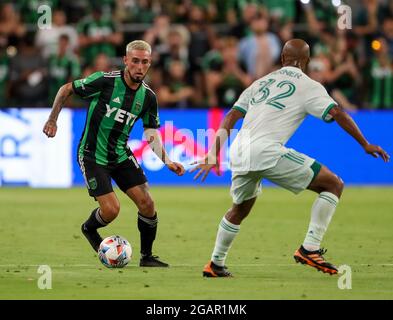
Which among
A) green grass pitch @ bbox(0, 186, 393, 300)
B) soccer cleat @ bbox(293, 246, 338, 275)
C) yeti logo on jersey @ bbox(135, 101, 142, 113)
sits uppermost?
yeti logo on jersey @ bbox(135, 101, 142, 113)

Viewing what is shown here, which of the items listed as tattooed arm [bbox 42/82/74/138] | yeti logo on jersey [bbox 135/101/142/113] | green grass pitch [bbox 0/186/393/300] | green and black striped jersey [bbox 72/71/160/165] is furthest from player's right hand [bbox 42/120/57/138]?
green grass pitch [bbox 0/186/393/300]

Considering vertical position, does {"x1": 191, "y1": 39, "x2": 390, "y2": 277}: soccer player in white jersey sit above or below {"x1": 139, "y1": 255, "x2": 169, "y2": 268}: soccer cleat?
above

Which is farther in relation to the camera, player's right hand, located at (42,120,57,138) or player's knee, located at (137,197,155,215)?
player's knee, located at (137,197,155,215)

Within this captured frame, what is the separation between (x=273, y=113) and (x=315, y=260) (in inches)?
55.6

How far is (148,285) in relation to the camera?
896 centimetres

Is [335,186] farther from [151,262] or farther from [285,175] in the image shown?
[151,262]

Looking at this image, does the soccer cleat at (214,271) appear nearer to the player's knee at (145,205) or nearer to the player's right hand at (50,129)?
the player's knee at (145,205)

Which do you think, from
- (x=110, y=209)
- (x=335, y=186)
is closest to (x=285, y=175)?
(x=335, y=186)

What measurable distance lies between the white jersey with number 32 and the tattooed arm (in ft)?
5.87

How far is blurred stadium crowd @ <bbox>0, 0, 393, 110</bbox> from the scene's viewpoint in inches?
819

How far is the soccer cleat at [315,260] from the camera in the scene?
371 inches

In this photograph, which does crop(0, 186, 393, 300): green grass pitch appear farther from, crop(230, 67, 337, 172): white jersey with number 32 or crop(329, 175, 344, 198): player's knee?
crop(230, 67, 337, 172): white jersey with number 32

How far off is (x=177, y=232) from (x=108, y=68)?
294 inches
